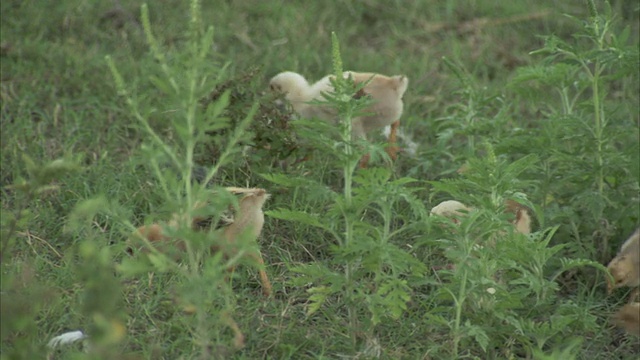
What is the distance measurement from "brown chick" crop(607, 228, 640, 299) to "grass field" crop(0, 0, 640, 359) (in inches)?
5.5

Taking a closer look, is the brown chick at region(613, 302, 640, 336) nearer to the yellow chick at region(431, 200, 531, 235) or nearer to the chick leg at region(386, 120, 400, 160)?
the yellow chick at region(431, 200, 531, 235)

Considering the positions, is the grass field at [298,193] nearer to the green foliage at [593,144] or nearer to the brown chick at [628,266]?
the green foliage at [593,144]

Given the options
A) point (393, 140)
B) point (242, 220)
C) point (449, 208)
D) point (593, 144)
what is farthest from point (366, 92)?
point (242, 220)

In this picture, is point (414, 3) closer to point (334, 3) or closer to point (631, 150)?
point (334, 3)

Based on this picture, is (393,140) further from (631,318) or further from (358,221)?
(631,318)

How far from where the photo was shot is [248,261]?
141 inches

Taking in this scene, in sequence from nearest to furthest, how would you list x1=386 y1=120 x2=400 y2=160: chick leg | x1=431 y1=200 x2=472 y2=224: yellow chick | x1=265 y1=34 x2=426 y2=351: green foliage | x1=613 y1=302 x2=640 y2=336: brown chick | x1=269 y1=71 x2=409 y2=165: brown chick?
x1=265 y1=34 x2=426 y2=351: green foliage → x1=613 y1=302 x2=640 y2=336: brown chick → x1=431 y1=200 x2=472 y2=224: yellow chick → x1=269 y1=71 x2=409 y2=165: brown chick → x1=386 y1=120 x2=400 y2=160: chick leg

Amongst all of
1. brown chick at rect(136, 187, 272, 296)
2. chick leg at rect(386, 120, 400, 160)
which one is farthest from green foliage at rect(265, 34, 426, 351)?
chick leg at rect(386, 120, 400, 160)

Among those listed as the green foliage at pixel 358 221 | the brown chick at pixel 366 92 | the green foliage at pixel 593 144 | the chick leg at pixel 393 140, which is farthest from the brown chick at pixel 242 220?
the chick leg at pixel 393 140

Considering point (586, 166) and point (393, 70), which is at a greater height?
point (586, 166)

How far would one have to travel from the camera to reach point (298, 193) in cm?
510

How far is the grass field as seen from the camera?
3.48 metres

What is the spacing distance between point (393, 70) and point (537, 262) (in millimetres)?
2918

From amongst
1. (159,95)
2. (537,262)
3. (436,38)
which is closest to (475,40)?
(436,38)
